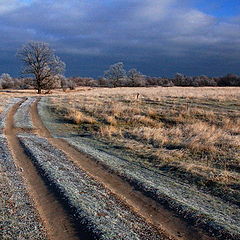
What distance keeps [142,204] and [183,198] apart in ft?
3.75

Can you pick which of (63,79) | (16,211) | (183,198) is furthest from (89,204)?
(63,79)

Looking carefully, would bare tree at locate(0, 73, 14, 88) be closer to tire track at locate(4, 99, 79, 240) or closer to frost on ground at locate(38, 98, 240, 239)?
Result: tire track at locate(4, 99, 79, 240)

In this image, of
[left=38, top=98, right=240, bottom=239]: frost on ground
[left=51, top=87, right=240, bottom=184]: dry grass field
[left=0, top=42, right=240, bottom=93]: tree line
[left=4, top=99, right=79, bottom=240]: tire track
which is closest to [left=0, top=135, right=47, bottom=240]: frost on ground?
[left=4, top=99, right=79, bottom=240]: tire track

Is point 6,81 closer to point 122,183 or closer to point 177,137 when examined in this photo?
point 177,137

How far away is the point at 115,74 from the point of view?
109 meters

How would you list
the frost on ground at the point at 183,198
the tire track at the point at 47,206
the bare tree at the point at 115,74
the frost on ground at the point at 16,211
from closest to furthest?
the frost on ground at the point at 16,211 → the tire track at the point at 47,206 → the frost on ground at the point at 183,198 → the bare tree at the point at 115,74

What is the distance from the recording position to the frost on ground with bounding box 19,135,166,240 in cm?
588

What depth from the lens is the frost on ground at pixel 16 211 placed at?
5715mm

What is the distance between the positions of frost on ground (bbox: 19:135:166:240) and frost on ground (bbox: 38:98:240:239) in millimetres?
1135

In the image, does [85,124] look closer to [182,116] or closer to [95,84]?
[182,116]

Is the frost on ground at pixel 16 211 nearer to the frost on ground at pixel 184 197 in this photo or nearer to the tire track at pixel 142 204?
the tire track at pixel 142 204

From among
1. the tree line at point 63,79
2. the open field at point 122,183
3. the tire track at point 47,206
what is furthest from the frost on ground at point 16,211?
the tree line at point 63,79

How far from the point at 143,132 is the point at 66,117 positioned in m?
7.59

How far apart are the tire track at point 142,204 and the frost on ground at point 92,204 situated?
0.83ft
